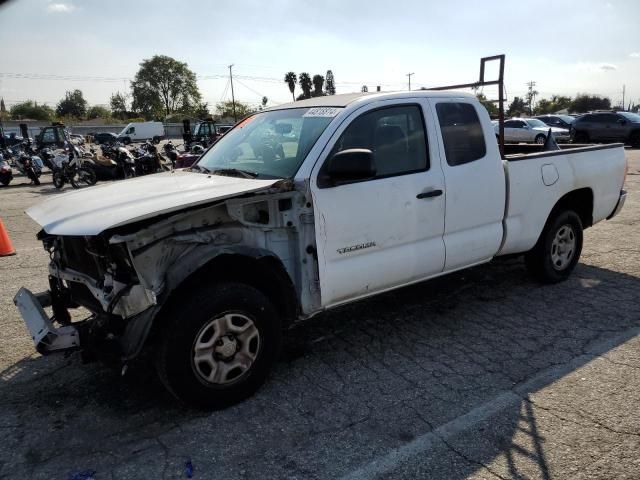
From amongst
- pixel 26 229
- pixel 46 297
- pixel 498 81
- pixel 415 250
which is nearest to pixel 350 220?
pixel 415 250

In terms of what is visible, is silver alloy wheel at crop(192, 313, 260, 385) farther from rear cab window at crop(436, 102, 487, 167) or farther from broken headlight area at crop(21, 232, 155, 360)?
rear cab window at crop(436, 102, 487, 167)

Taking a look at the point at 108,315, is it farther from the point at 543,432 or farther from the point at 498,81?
the point at 498,81

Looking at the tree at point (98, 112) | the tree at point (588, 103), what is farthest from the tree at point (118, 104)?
the tree at point (588, 103)

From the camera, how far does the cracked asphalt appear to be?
9.04ft

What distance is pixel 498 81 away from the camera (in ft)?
18.5

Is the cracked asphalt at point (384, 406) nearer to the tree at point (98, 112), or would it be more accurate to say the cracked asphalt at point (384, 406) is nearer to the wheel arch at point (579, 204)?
the wheel arch at point (579, 204)

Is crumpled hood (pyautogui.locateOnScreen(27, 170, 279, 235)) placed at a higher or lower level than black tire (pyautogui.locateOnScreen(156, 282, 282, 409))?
higher

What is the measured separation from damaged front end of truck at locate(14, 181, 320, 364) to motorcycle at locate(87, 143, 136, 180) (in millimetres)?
13665

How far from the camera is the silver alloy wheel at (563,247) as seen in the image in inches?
212

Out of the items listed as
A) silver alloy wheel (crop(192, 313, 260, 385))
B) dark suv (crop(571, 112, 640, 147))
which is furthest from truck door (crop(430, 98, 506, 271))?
dark suv (crop(571, 112, 640, 147))

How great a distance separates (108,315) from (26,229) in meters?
7.40

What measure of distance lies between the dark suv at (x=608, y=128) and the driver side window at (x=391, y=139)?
24572 mm

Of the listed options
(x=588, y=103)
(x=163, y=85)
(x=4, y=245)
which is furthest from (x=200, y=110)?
(x=4, y=245)

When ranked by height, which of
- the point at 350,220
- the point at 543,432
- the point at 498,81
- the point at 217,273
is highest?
the point at 498,81
